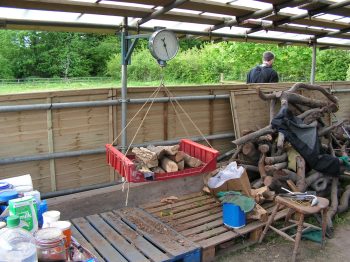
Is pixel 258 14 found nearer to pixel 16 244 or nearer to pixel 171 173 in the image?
pixel 171 173

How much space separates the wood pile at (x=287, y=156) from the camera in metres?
5.12

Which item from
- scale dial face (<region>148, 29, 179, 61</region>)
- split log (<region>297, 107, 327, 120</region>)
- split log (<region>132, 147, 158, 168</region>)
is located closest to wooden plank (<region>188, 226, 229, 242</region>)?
split log (<region>132, 147, 158, 168</region>)

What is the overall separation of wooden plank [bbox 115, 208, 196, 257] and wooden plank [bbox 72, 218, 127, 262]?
429 millimetres

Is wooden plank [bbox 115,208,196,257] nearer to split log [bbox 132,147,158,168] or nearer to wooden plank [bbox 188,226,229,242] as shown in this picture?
wooden plank [bbox 188,226,229,242]

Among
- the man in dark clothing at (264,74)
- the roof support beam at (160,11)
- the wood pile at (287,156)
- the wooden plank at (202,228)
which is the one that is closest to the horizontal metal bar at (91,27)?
the roof support beam at (160,11)

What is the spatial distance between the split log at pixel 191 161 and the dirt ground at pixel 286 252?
114 cm

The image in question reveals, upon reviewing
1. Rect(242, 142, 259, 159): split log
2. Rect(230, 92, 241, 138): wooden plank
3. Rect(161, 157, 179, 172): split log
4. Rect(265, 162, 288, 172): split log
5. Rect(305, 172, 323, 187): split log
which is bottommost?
Rect(305, 172, 323, 187): split log

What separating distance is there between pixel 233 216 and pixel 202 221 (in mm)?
396

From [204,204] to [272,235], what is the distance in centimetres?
96

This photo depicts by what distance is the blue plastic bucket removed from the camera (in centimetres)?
408

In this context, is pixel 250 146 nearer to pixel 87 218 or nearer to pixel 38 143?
pixel 87 218

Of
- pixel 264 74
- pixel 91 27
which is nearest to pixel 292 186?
pixel 264 74

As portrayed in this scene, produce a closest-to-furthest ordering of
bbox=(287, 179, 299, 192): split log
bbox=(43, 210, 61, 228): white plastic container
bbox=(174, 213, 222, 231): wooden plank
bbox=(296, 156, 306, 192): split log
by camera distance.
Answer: bbox=(43, 210, 61, 228): white plastic container < bbox=(174, 213, 222, 231): wooden plank < bbox=(287, 179, 299, 192): split log < bbox=(296, 156, 306, 192): split log

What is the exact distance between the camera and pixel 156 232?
3.88 m
